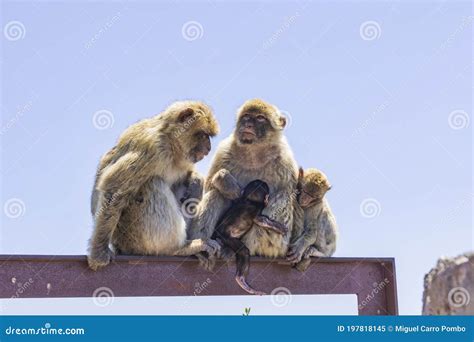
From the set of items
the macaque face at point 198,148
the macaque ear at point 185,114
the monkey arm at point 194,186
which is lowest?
the monkey arm at point 194,186

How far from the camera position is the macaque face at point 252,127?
9461 mm

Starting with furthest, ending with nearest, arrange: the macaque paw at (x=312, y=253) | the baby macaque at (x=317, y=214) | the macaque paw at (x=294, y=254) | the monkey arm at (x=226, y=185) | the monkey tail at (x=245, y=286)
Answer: the baby macaque at (x=317, y=214) → the monkey arm at (x=226, y=185) → the macaque paw at (x=312, y=253) → the macaque paw at (x=294, y=254) → the monkey tail at (x=245, y=286)

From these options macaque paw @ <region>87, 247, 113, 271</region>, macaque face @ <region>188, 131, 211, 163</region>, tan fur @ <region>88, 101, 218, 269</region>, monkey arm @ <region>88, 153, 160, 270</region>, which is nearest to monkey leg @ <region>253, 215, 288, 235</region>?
tan fur @ <region>88, 101, 218, 269</region>

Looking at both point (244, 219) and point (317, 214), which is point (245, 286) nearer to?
point (244, 219)

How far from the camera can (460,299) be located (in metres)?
2.60

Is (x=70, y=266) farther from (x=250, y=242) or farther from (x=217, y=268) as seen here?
(x=250, y=242)

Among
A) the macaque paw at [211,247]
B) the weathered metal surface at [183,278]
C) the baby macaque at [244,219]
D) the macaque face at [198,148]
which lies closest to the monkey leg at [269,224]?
the baby macaque at [244,219]

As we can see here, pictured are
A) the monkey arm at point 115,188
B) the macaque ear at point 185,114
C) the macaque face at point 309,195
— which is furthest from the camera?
the macaque face at point 309,195

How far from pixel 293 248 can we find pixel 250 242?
0.57 m

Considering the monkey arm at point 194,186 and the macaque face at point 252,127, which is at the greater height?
the macaque face at point 252,127

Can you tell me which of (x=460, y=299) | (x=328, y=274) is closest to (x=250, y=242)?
(x=328, y=274)

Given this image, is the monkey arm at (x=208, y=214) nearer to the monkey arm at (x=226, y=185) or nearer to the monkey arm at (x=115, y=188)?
the monkey arm at (x=226, y=185)

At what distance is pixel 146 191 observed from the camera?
8.51 metres

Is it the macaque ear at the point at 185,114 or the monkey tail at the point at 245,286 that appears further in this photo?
the macaque ear at the point at 185,114
